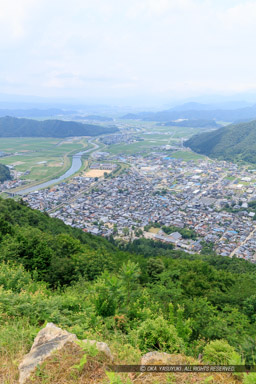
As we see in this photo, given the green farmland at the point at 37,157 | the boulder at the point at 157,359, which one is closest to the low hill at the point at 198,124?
the green farmland at the point at 37,157

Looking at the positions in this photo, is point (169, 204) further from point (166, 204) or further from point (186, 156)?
point (186, 156)

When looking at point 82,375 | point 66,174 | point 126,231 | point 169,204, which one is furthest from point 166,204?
point 82,375

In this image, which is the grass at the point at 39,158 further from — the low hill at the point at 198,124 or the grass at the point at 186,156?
the low hill at the point at 198,124

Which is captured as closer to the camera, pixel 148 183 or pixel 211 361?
pixel 211 361

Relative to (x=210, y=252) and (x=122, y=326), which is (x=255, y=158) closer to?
(x=210, y=252)

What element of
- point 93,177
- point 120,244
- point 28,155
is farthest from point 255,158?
point 28,155

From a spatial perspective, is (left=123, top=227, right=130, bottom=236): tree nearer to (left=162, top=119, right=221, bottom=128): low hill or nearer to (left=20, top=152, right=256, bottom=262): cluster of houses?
(left=20, top=152, right=256, bottom=262): cluster of houses
